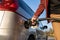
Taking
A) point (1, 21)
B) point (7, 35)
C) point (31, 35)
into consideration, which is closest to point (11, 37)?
point (7, 35)

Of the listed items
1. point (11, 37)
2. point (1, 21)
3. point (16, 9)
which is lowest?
point (11, 37)

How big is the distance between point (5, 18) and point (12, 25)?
0.73ft

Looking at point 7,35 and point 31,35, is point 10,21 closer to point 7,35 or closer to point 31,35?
point 7,35

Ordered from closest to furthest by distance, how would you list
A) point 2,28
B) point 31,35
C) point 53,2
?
point 53,2, point 2,28, point 31,35

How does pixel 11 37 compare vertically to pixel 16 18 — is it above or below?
below

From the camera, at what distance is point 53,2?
2.81m

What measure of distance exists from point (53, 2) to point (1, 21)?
194cm

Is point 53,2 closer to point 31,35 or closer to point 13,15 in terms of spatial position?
point 13,15

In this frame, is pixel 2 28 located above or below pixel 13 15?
below

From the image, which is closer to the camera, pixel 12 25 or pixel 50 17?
pixel 50 17

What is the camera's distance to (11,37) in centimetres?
448

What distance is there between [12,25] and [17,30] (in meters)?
0.22

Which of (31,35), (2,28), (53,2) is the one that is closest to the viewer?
(53,2)

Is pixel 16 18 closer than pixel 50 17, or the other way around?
pixel 50 17
